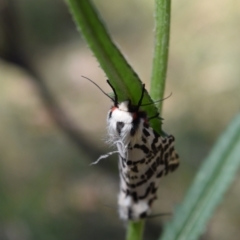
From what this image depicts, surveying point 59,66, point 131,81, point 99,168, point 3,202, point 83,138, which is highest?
point 59,66

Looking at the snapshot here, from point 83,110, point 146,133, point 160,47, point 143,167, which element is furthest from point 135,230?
point 83,110

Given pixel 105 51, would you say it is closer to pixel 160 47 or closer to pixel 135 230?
pixel 160 47

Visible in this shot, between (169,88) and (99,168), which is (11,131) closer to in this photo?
→ (99,168)

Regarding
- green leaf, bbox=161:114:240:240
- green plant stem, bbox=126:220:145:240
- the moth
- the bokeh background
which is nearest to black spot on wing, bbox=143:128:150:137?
the moth

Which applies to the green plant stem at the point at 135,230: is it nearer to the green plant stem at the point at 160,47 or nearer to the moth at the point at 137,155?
the moth at the point at 137,155

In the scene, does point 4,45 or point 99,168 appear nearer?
point 4,45

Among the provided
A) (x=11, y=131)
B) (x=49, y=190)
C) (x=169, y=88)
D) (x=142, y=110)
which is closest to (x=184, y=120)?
(x=169, y=88)
